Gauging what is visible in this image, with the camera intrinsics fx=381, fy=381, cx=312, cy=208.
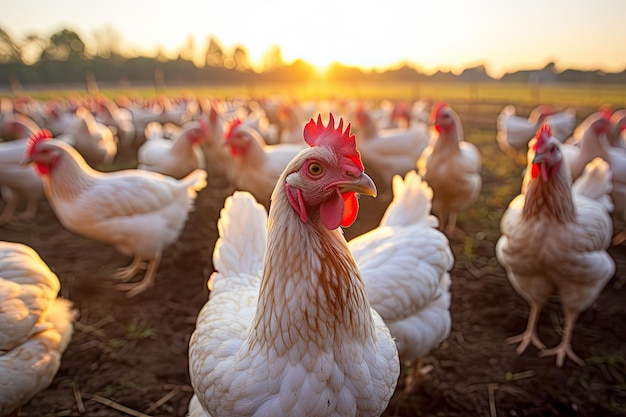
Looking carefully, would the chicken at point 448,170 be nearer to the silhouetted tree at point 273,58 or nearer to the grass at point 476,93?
the grass at point 476,93

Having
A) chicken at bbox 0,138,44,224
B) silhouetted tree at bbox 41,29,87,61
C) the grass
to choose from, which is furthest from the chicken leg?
silhouetted tree at bbox 41,29,87,61

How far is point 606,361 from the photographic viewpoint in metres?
2.81

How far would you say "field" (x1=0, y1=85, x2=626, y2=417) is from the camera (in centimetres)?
251

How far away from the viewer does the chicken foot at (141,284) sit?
3855mm

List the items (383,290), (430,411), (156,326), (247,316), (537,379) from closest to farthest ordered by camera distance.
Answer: (247,316)
(383,290)
(430,411)
(537,379)
(156,326)

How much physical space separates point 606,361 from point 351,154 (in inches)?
111

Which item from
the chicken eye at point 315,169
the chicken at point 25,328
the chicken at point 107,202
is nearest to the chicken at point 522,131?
the chicken at point 107,202

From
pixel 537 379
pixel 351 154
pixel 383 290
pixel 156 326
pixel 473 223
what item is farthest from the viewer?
pixel 473 223

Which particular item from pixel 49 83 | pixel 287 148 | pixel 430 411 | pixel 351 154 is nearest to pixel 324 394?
pixel 351 154

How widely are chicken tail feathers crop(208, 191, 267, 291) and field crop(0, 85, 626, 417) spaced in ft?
3.59

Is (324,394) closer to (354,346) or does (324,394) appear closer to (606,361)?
(354,346)

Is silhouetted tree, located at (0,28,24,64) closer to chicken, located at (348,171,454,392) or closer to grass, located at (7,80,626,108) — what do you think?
grass, located at (7,80,626,108)

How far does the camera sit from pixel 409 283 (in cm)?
221

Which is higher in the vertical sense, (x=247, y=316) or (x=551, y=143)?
(x=551, y=143)
